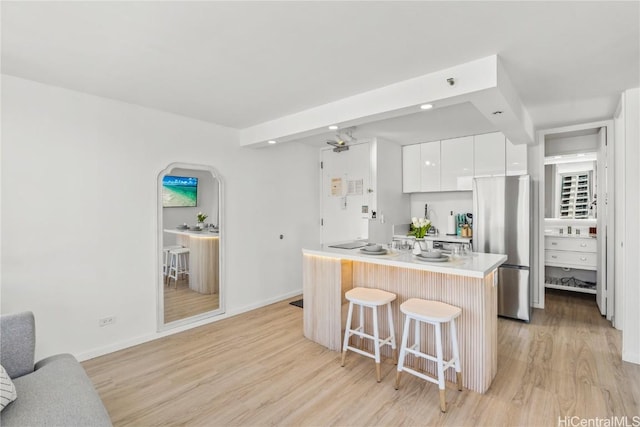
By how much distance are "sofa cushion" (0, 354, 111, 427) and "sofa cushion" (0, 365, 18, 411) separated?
1.2 inches

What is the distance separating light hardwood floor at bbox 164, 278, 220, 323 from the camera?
137 inches

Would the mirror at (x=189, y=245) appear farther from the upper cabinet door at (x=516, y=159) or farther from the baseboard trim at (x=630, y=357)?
the baseboard trim at (x=630, y=357)

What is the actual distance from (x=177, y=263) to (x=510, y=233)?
3980 millimetres

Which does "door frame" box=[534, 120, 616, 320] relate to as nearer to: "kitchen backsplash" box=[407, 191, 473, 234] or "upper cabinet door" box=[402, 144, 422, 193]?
"kitchen backsplash" box=[407, 191, 473, 234]

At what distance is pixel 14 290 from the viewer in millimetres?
2520

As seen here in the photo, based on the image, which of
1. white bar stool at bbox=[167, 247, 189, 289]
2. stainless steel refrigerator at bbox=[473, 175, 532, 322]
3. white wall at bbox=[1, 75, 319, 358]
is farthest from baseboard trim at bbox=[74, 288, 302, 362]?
stainless steel refrigerator at bbox=[473, 175, 532, 322]

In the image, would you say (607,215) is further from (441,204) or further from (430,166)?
(430,166)

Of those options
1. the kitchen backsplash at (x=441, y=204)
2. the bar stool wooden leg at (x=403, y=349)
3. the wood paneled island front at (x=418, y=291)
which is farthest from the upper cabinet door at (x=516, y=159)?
the bar stool wooden leg at (x=403, y=349)

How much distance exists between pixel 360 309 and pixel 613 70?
2793 mm

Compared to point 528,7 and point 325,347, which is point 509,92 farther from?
point 325,347

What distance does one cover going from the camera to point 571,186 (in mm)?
4840

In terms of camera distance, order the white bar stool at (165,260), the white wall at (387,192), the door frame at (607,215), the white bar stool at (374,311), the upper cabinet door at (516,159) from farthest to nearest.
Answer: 1. the white wall at (387,192)
2. the upper cabinet door at (516,159)
3. the door frame at (607,215)
4. the white bar stool at (165,260)
5. the white bar stool at (374,311)

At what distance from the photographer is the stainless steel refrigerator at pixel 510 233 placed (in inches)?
149

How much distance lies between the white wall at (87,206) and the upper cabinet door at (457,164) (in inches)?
119
